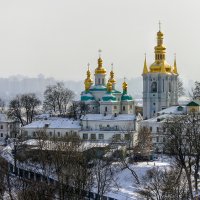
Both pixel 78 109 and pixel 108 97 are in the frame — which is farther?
pixel 78 109

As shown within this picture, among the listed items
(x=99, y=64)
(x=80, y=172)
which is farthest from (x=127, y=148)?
(x=99, y=64)

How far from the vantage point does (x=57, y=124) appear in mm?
54594

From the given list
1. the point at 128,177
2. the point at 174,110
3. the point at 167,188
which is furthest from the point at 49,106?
the point at 167,188

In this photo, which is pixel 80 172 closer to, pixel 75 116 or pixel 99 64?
pixel 75 116

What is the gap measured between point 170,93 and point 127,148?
18.2 meters

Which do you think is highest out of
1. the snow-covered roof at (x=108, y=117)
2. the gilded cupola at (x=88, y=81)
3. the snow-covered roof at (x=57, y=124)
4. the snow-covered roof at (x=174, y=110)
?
the gilded cupola at (x=88, y=81)

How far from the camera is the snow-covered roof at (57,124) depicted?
177 feet

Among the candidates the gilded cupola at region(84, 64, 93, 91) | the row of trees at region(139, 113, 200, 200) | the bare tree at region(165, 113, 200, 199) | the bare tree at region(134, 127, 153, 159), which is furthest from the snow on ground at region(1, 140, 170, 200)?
the gilded cupola at region(84, 64, 93, 91)

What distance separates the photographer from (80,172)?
31.6 meters

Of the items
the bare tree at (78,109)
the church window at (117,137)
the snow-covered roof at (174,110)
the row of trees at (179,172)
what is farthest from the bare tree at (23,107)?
the row of trees at (179,172)

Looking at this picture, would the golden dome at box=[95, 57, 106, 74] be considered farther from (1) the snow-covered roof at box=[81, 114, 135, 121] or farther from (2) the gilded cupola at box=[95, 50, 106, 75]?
(1) the snow-covered roof at box=[81, 114, 135, 121]

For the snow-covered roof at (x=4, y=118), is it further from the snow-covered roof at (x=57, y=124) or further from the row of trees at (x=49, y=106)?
the snow-covered roof at (x=57, y=124)

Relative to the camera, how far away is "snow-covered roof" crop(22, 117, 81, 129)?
5406 cm

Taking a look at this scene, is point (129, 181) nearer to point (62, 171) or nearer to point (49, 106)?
point (62, 171)
